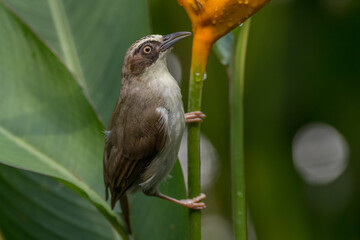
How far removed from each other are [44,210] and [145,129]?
1.55 ft

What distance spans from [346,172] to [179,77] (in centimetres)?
113

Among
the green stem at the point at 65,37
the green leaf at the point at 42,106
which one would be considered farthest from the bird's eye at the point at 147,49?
the green leaf at the point at 42,106

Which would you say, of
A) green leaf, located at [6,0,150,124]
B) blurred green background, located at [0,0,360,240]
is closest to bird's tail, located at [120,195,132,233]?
green leaf, located at [6,0,150,124]

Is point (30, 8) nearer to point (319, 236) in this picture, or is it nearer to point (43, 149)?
point (43, 149)

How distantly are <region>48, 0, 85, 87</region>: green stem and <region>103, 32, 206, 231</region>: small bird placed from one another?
196 millimetres

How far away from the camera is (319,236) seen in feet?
8.38

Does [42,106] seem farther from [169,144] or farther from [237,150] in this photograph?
[237,150]

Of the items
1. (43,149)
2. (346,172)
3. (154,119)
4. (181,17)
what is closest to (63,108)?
(43,149)

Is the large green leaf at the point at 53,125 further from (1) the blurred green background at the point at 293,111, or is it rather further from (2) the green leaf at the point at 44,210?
(1) the blurred green background at the point at 293,111

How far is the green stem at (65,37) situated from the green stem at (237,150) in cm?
72

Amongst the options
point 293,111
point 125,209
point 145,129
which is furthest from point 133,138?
point 293,111

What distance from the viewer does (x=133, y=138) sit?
1997mm

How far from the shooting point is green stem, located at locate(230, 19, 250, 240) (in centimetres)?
156

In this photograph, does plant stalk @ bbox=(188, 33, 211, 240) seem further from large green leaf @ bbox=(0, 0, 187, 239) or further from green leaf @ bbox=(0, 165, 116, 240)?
green leaf @ bbox=(0, 165, 116, 240)
